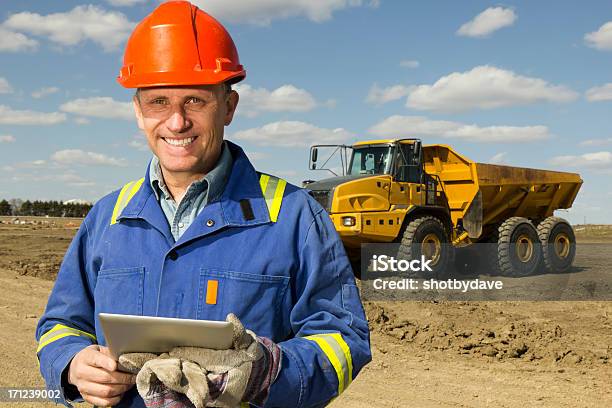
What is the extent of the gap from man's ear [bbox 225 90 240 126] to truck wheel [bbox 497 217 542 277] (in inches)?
514

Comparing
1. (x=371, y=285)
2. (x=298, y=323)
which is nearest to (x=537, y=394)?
(x=298, y=323)

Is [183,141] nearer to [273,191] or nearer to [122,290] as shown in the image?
[273,191]

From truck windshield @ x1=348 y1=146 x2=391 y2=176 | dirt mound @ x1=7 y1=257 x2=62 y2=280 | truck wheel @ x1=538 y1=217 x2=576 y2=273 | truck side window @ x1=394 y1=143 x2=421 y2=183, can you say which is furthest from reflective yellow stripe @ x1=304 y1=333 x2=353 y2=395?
truck wheel @ x1=538 y1=217 x2=576 y2=273

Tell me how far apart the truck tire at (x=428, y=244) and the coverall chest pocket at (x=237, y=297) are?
10868 millimetres

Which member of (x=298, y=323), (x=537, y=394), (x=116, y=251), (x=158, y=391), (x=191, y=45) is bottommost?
(x=537, y=394)

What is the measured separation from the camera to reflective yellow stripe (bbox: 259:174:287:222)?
2.08m

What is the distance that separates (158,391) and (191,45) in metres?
1.11

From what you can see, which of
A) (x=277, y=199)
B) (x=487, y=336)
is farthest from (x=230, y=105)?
(x=487, y=336)

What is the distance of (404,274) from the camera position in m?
12.6

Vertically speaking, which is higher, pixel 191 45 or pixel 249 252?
pixel 191 45

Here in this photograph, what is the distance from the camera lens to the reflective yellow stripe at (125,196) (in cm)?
222

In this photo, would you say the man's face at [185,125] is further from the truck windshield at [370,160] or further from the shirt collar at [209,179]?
the truck windshield at [370,160]

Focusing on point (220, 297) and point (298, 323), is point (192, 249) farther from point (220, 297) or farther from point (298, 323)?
point (298, 323)

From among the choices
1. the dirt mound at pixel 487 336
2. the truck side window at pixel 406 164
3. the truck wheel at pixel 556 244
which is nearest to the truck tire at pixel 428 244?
the truck side window at pixel 406 164
